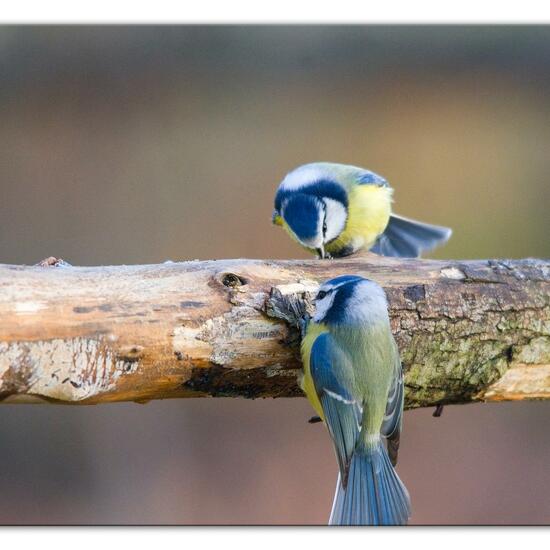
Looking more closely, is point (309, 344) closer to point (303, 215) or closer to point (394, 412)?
point (394, 412)

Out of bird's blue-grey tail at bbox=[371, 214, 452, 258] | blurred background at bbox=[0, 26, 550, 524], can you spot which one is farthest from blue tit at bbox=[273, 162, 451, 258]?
blurred background at bbox=[0, 26, 550, 524]

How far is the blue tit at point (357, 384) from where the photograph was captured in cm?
106

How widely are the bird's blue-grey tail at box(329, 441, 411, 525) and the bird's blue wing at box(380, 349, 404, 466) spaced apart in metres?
0.02

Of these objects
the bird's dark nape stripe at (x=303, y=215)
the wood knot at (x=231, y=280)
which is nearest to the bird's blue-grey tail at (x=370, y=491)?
the wood knot at (x=231, y=280)

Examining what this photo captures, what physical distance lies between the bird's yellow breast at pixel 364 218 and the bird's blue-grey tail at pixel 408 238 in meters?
0.07

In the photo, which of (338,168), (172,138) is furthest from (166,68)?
(338,168)

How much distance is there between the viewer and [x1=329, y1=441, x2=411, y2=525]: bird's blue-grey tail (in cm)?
109

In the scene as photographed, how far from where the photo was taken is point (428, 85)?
1760 millimetres

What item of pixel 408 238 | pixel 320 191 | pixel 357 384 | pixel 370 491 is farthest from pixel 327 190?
pixel 370 491

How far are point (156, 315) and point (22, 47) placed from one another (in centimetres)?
91

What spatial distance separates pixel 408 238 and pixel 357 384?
70 cm

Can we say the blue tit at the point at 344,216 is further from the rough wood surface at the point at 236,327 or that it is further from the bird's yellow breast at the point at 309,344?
the bird's yellow breast at the point at 309,344
